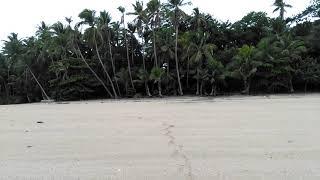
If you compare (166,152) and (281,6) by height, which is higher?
(281,6)

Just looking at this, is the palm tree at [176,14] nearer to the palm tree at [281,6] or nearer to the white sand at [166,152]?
the palm tree at [281,6]

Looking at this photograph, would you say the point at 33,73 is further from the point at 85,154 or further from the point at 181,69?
the point at 85,154

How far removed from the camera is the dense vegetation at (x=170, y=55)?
1930 inches

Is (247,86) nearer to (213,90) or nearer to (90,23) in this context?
(213,90)

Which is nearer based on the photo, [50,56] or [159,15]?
[159,15]

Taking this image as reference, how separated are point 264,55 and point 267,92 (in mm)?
4099

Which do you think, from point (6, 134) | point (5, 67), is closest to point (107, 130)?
point (6, 134)

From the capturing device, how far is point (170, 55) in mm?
52281

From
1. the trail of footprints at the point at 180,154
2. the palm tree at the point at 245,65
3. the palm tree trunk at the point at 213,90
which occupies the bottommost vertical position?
the trail of footprints at the point at 180,154

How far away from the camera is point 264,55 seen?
48.8 meters

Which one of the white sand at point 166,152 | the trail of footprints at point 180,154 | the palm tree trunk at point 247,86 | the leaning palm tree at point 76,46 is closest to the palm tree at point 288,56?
the palm tree trunk at point 247,86

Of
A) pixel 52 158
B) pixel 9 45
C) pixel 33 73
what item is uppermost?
pixel 9 45

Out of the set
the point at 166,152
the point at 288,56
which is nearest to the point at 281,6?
the point at 288,56

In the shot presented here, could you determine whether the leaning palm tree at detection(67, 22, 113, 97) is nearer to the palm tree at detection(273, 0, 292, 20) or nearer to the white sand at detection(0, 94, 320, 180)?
the palm tree at detection(273, 0, 292, 20)
